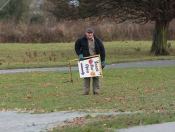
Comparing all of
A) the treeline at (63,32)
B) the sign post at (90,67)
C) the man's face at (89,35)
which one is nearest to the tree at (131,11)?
the treeline at (63,32)

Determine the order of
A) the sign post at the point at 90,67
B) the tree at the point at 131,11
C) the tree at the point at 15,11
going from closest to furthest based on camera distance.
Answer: the sign post at the point at 90,67 → the tree at the point at 131,11 → the tree at the point at 15,11

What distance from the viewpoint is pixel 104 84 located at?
20.0 meters

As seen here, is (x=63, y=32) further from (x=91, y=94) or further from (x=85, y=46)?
(x=85, y=46)

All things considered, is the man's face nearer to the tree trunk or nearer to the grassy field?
the grassy field

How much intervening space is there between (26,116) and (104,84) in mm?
8035

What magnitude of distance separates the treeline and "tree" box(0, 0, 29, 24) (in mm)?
8789

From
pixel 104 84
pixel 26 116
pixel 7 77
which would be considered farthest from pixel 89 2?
pixel 26 116

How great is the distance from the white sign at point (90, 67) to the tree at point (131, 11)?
1959cm

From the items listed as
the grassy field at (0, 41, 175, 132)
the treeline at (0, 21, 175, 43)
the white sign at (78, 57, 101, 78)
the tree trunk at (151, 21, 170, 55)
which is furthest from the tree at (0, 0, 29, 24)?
the white sign at (78, 57, 101, 78)

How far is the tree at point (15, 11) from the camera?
68.1 metres

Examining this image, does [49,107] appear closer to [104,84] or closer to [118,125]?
[118,125]

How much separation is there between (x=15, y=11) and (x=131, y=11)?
36.1m

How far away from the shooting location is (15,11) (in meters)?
69.7

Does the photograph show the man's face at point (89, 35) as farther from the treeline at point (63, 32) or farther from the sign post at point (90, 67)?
the treeline at point (63, 32)
